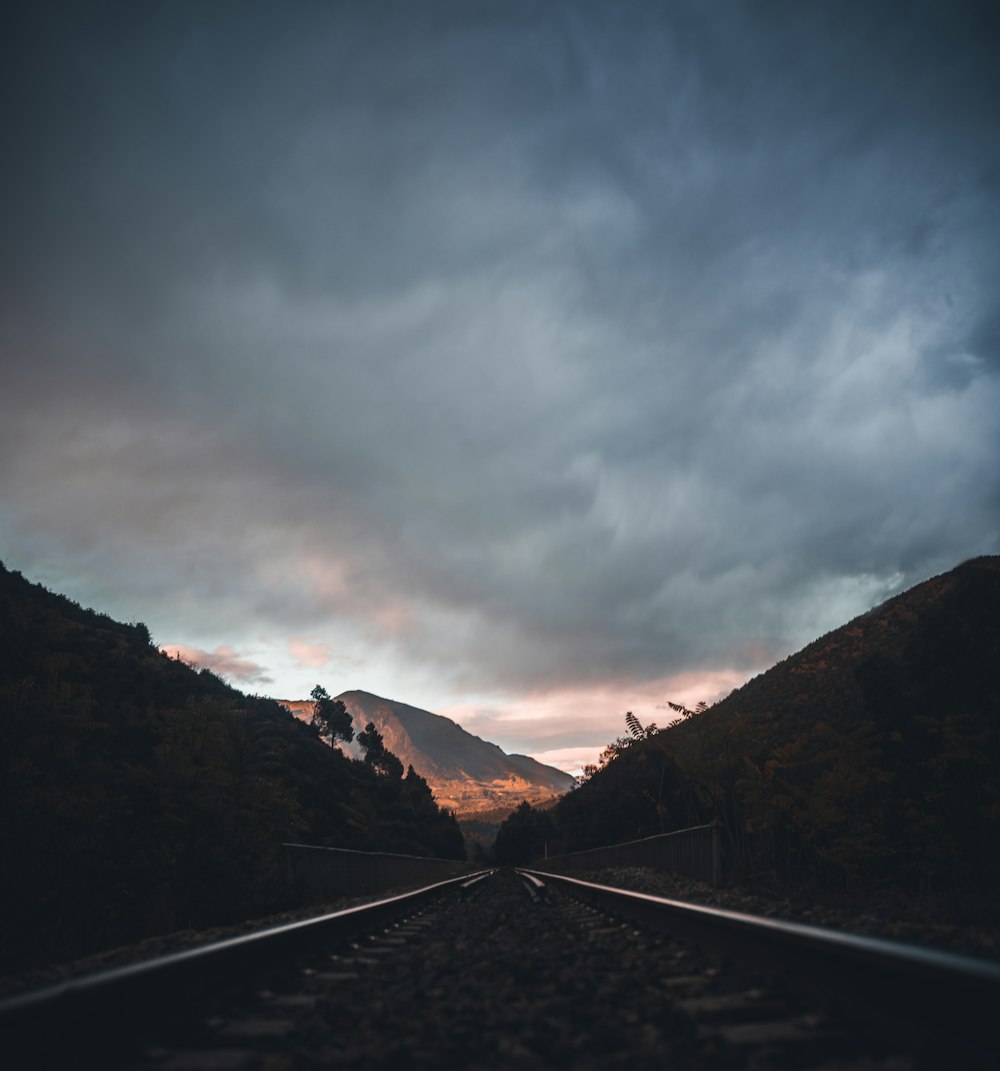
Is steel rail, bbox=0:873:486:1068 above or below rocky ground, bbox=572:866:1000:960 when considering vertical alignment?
above

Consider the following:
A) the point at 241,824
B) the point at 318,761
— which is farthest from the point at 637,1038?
the point at 318,761

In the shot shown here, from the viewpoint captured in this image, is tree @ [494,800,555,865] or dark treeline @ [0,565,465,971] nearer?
dark treeline @ [0,565,465,971]

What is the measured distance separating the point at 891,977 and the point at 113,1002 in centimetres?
264

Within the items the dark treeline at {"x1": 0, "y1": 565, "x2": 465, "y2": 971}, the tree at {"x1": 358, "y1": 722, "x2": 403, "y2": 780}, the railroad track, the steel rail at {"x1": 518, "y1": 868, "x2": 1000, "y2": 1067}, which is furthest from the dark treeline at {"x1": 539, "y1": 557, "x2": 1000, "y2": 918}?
the tree at {"x1": 358, "y1": 722, "x2": 403, "y2": 780}

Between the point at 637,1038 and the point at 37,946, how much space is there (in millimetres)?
6853

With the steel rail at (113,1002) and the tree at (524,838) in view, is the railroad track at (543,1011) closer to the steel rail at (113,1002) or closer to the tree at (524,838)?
the steel rail at (113,1002)

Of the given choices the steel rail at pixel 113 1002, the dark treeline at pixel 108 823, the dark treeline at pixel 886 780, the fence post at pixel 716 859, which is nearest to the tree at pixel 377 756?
the dark treeline at pixel 886 780

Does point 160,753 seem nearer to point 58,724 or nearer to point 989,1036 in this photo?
point 58,724

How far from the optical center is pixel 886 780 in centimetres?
1492

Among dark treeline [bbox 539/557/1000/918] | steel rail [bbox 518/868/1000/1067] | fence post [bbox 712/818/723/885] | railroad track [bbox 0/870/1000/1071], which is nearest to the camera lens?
steel rail [bbox 518/868/1000/1067]

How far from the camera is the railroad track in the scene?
2.02 meters

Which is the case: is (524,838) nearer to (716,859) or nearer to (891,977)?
(716,859)

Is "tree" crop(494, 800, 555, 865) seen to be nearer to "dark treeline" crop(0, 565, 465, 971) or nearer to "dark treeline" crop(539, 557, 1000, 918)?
"dark treeline" crop(539, 557, 1000, 918)

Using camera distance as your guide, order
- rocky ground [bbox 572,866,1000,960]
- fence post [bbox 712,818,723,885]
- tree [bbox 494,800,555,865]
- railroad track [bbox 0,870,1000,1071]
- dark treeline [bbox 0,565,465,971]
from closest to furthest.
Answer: railroad track [bbox 0,870,1000,1071] → rocky ground [bbox 572,866,1000,960] → dark treeline [bbox 0,565,465,971] → fence post [bbox 712,818,723,885] → tree [bbox 494,800,555,865]
